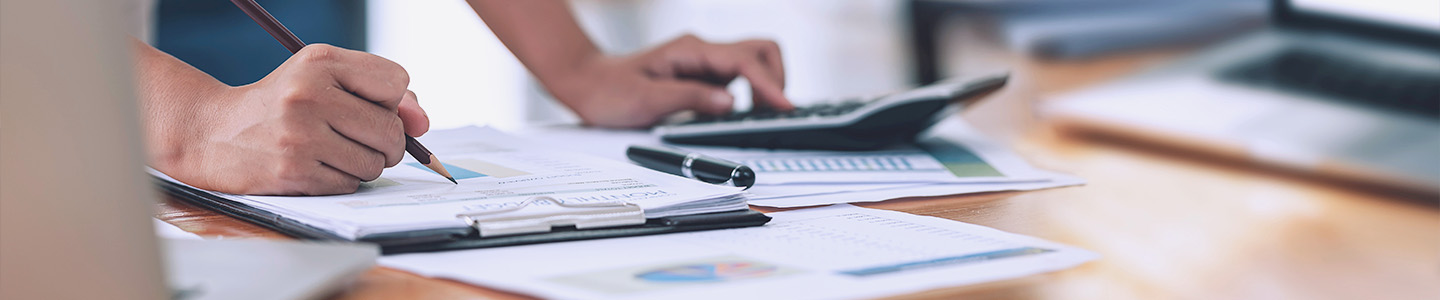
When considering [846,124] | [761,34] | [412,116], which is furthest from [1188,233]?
[761,34]

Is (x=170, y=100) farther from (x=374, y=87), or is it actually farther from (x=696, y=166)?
(x=696, y=166)

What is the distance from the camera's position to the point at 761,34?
2688mm

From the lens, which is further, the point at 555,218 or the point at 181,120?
the point at 181,120

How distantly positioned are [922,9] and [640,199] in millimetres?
1126

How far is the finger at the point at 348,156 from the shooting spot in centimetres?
54

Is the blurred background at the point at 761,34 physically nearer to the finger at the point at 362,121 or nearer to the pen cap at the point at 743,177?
the finger at the point at 362,121

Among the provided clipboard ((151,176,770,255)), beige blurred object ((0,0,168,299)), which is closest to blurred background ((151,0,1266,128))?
clipboard ((151,176,770,255))

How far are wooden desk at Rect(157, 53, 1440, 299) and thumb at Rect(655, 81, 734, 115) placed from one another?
287 millimetres

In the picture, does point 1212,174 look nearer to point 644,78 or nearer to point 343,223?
point 644,78

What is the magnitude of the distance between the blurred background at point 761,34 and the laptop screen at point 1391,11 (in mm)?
98

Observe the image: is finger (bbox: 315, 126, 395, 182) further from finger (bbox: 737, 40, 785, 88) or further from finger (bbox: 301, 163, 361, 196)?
finger (bbox: 737, 40, 785, 88)

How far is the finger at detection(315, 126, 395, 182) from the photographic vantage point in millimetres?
538

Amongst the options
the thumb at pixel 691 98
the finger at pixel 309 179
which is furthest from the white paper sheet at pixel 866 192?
the thumb at pixel 691 98

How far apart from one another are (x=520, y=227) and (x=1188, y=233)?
355 millimetres
